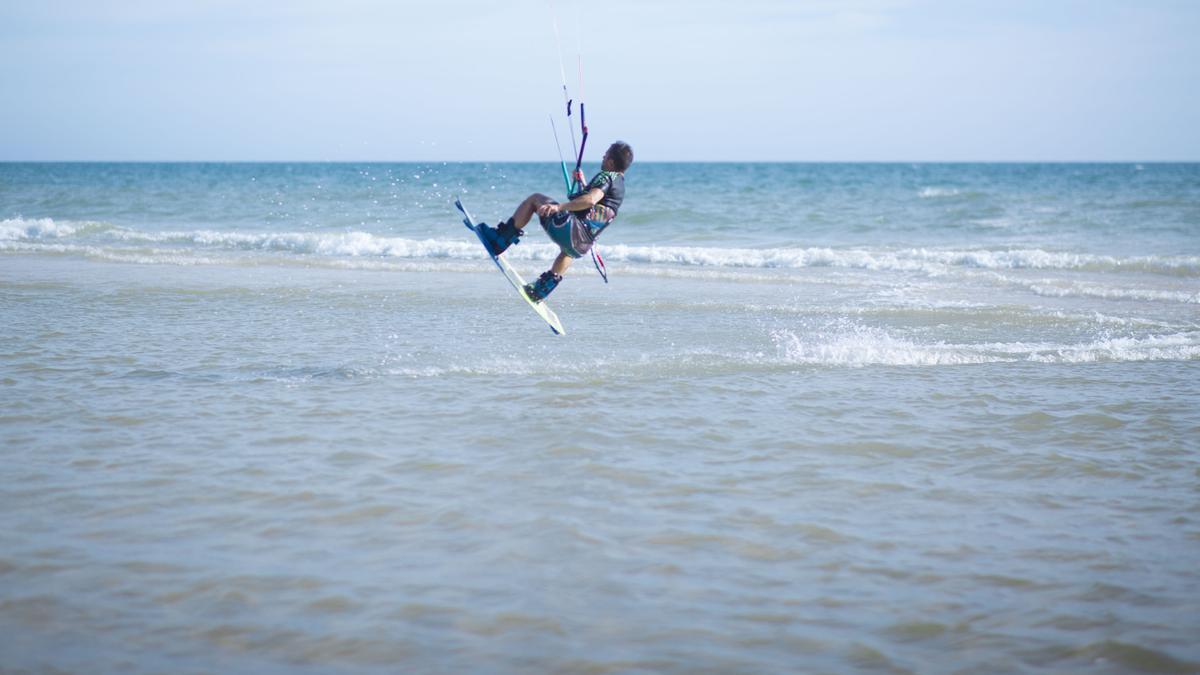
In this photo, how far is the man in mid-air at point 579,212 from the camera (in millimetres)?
8852

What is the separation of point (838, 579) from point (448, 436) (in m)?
3.08

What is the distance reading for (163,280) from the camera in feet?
50.1

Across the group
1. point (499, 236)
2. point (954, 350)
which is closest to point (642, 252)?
point (954, 350)

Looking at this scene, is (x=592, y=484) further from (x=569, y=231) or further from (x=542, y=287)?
(x=542, y=287)

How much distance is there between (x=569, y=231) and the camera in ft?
29.4

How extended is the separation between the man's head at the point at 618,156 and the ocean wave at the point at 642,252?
442 inches

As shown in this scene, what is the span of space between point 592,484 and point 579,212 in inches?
147

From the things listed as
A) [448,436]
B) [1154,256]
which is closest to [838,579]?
[448,436]

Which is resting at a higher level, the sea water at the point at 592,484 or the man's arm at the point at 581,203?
the man's arm at the point at 581,203

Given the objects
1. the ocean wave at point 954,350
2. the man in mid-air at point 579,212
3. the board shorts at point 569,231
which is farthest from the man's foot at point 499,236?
the ocean wave at point 954,350

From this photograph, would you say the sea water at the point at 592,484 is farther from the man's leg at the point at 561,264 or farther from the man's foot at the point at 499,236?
the man's foot at the point at 499,236

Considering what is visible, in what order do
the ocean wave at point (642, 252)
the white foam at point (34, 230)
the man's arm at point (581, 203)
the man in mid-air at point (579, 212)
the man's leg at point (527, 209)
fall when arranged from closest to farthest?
the man's arm at point (581, 203), the man in mid-air at point (579, 212), the man's leg at point (527, 209), the ocean wave at point (642, 252), the white foam at point (34, 230)

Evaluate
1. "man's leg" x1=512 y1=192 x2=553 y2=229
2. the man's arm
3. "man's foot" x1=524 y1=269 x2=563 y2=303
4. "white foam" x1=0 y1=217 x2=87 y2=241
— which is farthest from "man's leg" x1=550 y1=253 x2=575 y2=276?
"white foam" x1=0 y1=217 x2=87 y2=241

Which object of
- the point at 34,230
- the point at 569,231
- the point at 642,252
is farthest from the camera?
the point at 34,230
